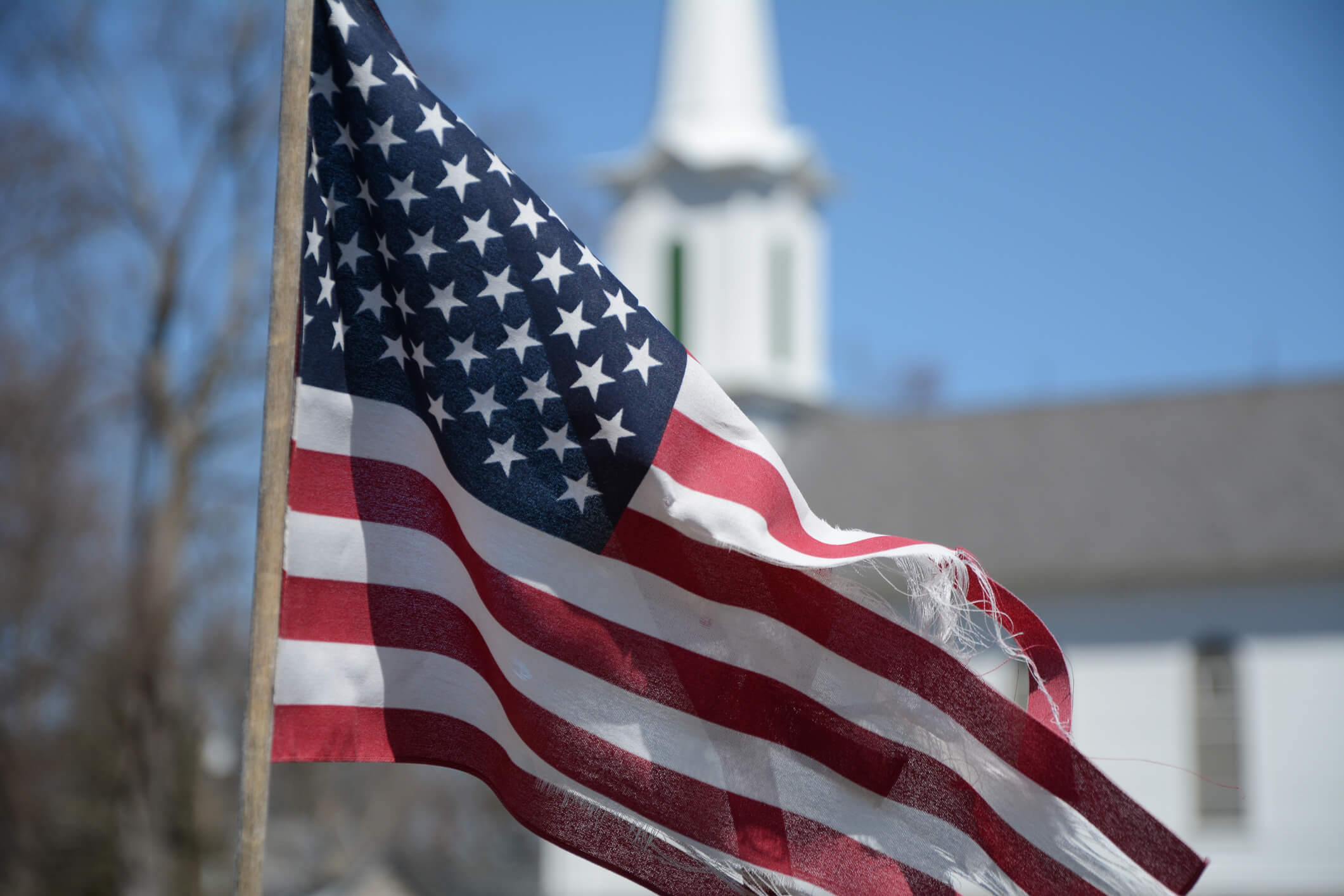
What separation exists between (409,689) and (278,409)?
2.79ft

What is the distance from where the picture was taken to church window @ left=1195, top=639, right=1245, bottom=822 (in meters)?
24.8

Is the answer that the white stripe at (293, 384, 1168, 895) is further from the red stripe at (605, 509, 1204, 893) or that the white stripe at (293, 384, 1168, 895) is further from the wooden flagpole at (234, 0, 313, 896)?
the wooden flagpole at (234, 0, 313, 896)

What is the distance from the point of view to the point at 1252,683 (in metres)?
24.7

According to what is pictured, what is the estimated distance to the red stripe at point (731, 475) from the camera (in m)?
3.76

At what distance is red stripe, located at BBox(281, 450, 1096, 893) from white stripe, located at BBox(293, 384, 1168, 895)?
0.09 feet

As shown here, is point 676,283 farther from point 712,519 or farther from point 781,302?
point 712,519

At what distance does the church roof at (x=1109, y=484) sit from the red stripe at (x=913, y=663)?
2308cm

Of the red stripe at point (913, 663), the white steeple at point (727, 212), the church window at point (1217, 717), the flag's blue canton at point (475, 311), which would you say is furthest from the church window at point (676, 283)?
the red stripe at point (913, 663)

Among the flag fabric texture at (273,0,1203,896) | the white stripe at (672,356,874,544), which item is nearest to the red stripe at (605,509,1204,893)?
the flag fabric texture at (273,0,1203,896)

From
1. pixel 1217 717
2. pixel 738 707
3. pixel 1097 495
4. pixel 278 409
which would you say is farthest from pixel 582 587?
pixel 1097 495

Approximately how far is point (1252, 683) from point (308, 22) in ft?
78.8

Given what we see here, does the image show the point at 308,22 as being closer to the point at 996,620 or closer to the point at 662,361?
the point at 662,361

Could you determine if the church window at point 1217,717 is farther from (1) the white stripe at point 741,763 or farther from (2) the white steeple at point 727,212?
(1) the white stripe at point 741,763

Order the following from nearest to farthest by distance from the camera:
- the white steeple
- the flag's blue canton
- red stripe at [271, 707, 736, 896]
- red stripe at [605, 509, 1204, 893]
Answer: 1. red stripe at [605, 509, 1204, 893]
2. red stripe at [271, 707, 736, 896]
3. the flag's blue canton
4. the white steeple
